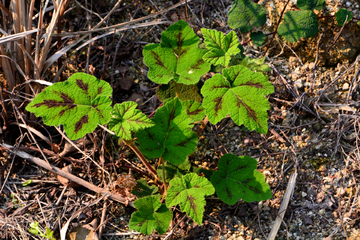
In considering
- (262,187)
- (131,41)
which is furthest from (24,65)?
(262,187)

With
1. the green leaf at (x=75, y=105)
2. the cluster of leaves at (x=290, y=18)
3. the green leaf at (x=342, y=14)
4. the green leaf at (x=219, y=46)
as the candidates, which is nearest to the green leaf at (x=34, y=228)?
the green leaf at (x=75, y=105)

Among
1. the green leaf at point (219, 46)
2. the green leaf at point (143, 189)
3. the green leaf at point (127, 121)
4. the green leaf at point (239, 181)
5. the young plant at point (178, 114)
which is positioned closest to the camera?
the green leaf at point (127, 121)

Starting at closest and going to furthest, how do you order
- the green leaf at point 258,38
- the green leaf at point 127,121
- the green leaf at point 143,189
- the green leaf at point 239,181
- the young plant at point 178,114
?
1. the green leaf at point 127,121
2. the young plant at point 178,114
3. the green leaf at point 239,181
4. the green leaf at point 143,189
5. the green leaf at point 258,38

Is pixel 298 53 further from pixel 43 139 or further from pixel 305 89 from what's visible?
pixel 43 139

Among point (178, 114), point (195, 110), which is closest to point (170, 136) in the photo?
point (178, 114)

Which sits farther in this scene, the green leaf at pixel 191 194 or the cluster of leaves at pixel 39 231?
the cluster of leaves at pixel 39 231

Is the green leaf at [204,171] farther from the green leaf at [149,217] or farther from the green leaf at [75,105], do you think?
the green leaf at [75,105]

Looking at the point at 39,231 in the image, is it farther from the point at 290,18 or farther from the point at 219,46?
the point at 290,18

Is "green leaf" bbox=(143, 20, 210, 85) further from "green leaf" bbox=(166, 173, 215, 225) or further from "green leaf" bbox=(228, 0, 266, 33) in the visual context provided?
"green leaf" bbox=(166, 173, 215, 225)
